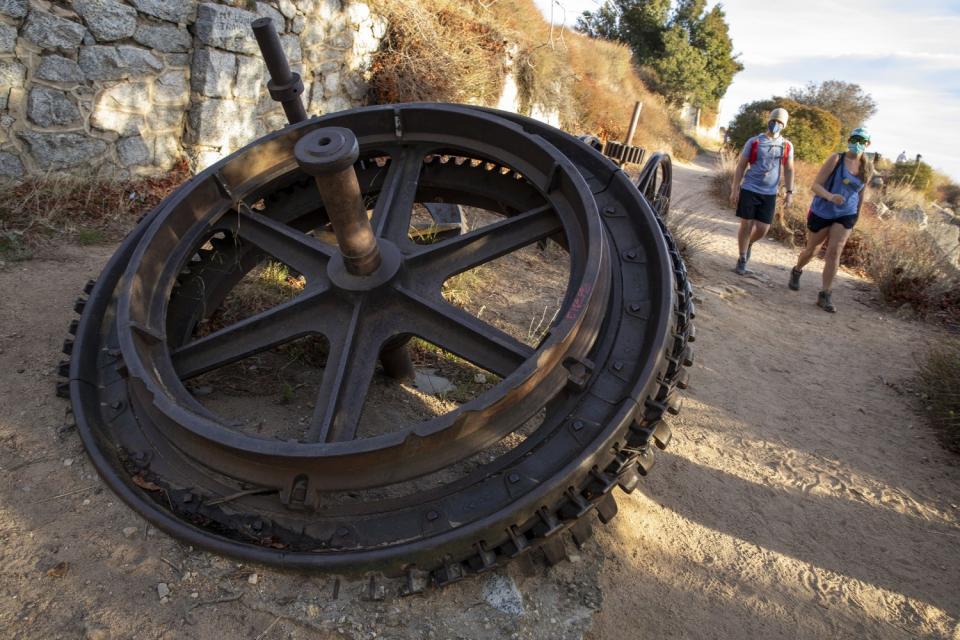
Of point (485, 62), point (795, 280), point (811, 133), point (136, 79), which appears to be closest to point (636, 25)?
point (811, 133)

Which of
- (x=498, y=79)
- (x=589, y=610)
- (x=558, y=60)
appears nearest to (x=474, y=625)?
(x=589, y=610)

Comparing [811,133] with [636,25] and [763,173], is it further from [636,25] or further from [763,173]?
[636,25]

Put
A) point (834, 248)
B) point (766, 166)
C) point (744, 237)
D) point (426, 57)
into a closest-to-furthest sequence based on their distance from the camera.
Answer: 1. point (834, 248)
2. point (766, 166)
3. point (744, 237)
4. point (426, 57)

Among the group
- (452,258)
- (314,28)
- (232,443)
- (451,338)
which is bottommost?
(232,443)

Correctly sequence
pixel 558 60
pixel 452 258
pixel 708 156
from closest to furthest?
pixel 452 258, pixel 558 60, pixel 708 156

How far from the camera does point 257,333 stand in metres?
2.76

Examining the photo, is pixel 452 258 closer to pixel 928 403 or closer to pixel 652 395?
pixel 652 395

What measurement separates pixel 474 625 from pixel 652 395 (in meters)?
1.05

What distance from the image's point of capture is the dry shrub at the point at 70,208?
4.05 m

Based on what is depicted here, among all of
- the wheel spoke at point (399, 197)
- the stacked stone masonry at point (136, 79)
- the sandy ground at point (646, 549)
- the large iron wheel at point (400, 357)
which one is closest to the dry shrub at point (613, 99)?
the stacked stone masonry at point (136, 79)

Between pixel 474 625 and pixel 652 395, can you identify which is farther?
pixel 652 395

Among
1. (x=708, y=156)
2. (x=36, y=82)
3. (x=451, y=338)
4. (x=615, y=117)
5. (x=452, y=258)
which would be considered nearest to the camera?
(x=451, y=338)

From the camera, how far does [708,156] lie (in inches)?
993

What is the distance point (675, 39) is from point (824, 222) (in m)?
25.6
